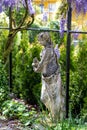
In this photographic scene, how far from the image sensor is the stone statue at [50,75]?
513 cm

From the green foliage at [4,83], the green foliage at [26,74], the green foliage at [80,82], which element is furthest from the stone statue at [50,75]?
the green foliage at [4,83]

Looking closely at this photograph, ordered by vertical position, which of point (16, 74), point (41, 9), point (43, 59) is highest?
point (41, 9)

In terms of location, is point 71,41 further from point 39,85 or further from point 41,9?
point 41,9

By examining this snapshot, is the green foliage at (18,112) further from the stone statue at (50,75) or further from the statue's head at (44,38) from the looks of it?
the statue's head at (44,38)

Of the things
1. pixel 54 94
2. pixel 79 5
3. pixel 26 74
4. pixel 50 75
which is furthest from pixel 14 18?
pixel 54 94

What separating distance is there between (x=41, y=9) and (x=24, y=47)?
3.05 feet

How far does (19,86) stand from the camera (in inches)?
261

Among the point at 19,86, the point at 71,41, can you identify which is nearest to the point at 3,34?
the point at 19,86

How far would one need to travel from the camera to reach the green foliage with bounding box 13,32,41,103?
6344mm

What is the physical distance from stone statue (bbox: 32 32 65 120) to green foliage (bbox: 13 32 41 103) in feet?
3.05

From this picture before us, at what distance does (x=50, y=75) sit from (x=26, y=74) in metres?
1.30

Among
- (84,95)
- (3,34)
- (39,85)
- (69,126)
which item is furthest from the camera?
(3,34)

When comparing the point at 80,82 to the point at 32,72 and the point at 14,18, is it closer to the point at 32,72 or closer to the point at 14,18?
the point at 32,72

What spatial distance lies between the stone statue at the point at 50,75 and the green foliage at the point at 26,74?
3.05ft
